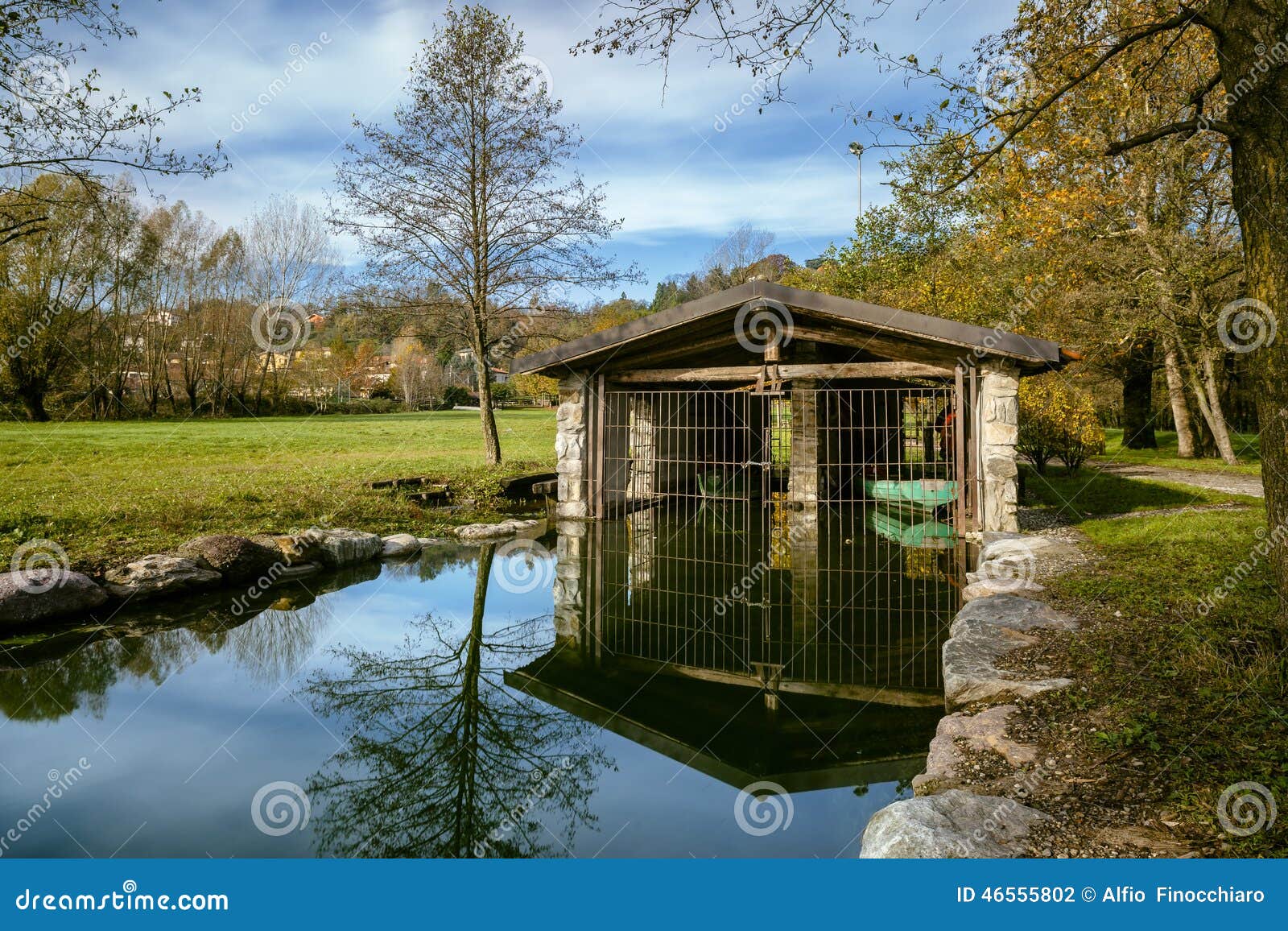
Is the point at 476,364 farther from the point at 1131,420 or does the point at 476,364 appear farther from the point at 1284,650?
the point at 1131,420

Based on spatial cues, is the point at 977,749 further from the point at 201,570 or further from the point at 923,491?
the point at 923,491

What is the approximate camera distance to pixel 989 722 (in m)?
3.93

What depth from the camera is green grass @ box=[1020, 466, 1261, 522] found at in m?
11.0

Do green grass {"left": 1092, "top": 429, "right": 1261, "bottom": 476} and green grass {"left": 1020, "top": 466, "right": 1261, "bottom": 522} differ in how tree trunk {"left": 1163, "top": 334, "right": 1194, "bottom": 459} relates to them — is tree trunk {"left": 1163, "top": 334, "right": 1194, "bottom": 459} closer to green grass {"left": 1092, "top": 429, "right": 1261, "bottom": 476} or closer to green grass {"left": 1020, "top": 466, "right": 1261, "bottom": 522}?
green grass {"left": 1092, "top": 429, "right": 1261, "bottom": 476}

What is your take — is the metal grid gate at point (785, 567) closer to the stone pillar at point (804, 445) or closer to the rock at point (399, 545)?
the stone pillar at point (804, 445)

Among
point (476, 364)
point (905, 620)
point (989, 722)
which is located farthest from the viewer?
point (476, 364)

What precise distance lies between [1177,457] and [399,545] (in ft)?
64.8

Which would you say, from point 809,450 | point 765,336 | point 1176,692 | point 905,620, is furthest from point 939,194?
point 809,450

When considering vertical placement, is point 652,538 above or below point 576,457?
A: below

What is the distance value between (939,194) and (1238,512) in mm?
6121

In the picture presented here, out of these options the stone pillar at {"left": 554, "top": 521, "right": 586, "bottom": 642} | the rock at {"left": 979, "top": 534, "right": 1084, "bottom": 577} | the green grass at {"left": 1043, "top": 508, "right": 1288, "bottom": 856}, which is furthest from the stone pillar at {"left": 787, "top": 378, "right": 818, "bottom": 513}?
the green grass at {"left": 1043, "top": 508, "right": 1288, "bottom": 856}

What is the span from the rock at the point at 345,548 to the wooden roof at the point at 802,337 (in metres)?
3.78

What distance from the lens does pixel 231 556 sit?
327 inches

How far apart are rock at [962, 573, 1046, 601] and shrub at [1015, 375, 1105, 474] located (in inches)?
384
